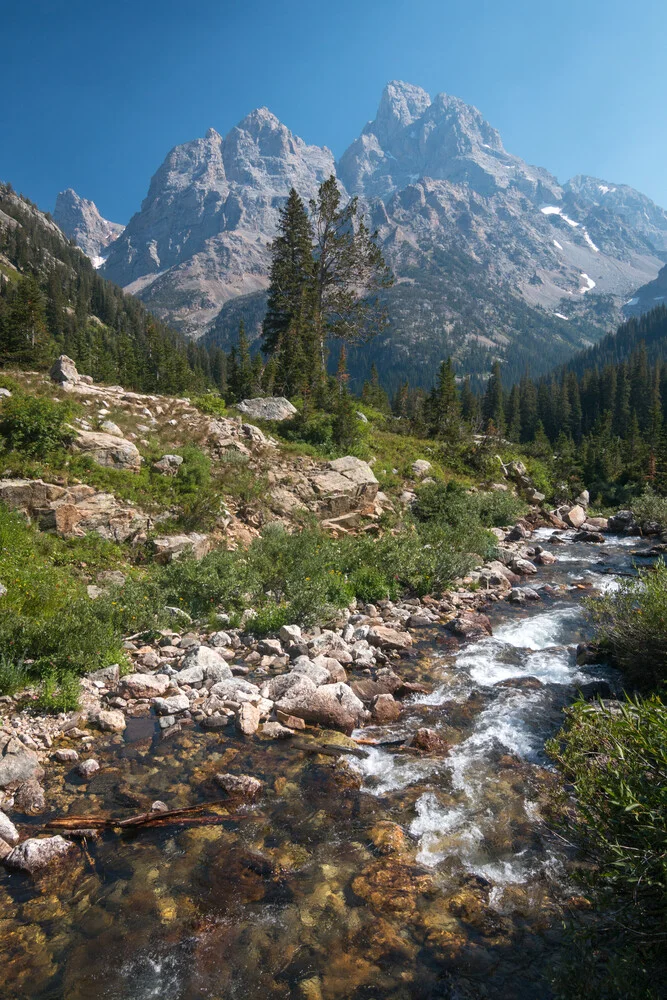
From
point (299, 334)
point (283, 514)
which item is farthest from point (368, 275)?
point (283, 514)

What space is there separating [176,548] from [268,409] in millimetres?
11909

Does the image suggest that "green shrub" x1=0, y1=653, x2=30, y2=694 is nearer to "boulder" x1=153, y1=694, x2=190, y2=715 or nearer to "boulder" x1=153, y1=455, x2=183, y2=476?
"boulder" x1=153, y1=694, x2=190, y2=715

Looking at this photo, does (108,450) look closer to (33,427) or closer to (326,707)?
(33,427)

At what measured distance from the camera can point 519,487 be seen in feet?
105

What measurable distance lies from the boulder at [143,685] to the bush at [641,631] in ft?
25.9

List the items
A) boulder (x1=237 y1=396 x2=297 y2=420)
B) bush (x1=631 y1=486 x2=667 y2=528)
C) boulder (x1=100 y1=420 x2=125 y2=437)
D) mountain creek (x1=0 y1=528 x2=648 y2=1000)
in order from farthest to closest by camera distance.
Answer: bush (x1=631 y1=486 x2=667 y2=528), boulder (x1=237 y1=396 x2=297 y2=420), boulder (x1=100 y1=420 x2=125 y2=437), mountain creek (x1=0 y1=528 x2=648 y2=1000)

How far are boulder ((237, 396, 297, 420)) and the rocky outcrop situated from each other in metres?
10.4

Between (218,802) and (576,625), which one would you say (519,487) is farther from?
(218,802)

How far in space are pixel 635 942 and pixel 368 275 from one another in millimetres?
32861

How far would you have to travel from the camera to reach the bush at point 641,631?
7738 mm

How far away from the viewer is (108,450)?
14.7m

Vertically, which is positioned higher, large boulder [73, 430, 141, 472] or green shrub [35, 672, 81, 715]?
large boulder [73, 430, 141, 472]

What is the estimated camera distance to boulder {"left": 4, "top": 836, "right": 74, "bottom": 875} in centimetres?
474

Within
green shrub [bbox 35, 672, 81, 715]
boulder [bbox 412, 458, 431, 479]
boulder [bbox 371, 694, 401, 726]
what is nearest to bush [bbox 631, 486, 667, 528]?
boulder [bbox 412, 458, 431, 479]
